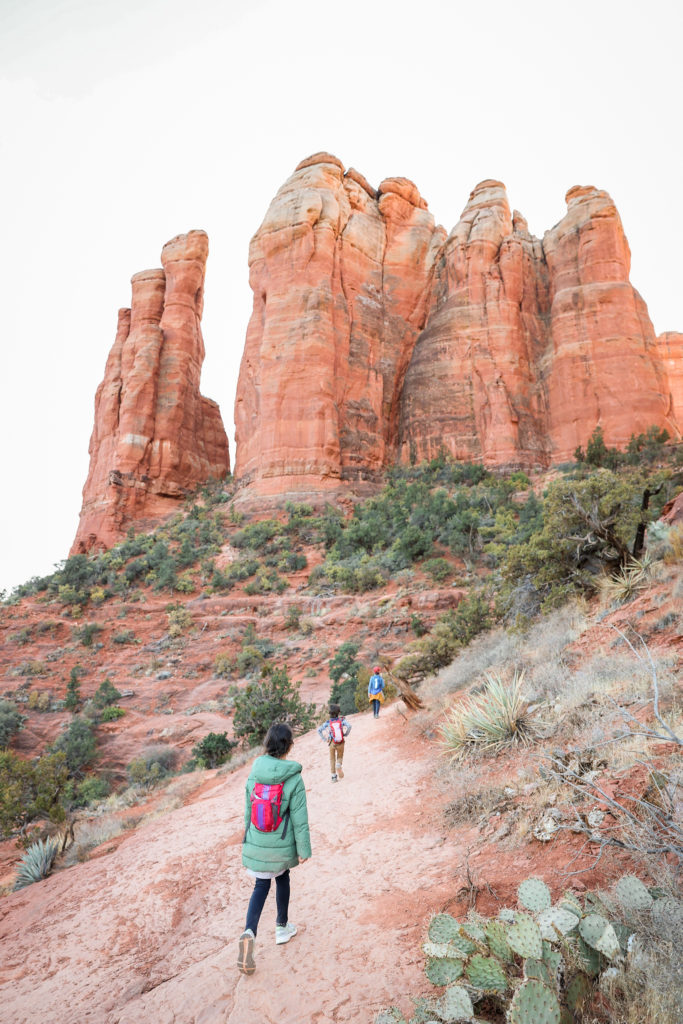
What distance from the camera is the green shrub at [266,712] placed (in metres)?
10.9

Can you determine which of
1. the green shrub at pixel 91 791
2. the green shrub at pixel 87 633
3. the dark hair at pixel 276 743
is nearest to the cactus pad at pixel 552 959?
the dark hair at pixel 276 743

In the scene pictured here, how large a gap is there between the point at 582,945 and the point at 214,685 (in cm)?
1561

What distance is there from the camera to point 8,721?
44.8 feet

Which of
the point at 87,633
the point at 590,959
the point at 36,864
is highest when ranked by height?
the point at 87,633

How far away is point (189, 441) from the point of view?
3859cm

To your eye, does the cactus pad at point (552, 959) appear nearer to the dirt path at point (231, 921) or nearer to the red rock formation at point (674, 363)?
the dirt path at point (231, 921)

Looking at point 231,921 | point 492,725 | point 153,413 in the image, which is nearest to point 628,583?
point 492,725

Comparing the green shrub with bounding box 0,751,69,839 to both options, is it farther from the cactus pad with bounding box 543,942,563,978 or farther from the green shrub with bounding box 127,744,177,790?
the cactus pad with bounding box 543,942,563,978

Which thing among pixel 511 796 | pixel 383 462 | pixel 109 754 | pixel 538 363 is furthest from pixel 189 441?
pixel 511 796

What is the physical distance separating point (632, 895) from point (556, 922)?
355mm

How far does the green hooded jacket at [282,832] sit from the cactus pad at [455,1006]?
3.83 ft

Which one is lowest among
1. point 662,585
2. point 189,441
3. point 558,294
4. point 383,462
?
point 662,585

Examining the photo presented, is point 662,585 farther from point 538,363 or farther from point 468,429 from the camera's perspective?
point 538,363

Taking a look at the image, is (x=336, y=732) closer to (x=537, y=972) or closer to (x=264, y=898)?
(x=264, y=898)
